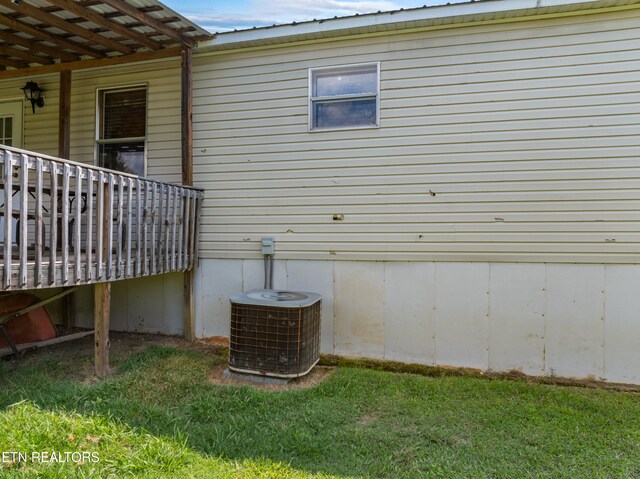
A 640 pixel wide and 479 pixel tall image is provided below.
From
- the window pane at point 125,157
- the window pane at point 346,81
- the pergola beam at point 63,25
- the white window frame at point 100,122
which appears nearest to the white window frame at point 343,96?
the window pane at point 346,81

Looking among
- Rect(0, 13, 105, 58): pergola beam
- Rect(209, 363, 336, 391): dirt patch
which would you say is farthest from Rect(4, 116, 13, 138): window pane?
Rect(209, 363, 336, 391): dirt patch

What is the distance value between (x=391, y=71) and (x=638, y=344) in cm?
366

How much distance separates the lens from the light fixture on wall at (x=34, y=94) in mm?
5848

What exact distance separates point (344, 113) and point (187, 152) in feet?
6.46

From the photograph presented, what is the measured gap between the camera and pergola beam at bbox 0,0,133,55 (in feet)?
13.9

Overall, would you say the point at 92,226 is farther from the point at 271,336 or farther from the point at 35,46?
the point at 35,46

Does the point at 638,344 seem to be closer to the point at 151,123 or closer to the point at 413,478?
the point at 413,478

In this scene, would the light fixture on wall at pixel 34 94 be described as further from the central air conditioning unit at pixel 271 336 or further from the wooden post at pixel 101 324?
the central air conditioning unit at pixel 271 336

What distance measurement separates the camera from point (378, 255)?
4.63m

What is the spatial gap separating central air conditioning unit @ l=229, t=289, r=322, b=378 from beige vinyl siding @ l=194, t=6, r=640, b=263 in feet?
3.27

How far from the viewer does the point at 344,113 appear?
4.80m

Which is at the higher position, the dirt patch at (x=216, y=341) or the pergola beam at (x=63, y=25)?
the pergola beam at (x=63, y=25)

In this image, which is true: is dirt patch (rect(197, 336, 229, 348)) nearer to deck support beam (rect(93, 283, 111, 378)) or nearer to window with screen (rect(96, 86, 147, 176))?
deck support beam (rect(93, 283, 111, 378))

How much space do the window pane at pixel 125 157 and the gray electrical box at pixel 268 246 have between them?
80.4 inches
